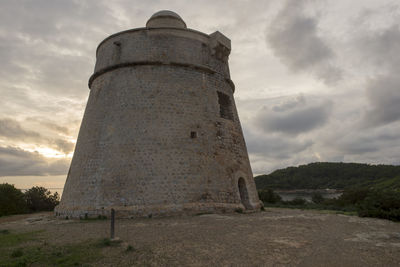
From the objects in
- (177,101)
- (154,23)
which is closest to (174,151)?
(177,101)

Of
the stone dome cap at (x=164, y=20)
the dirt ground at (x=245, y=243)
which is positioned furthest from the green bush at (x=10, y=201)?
the stone dome cap at (x=164, y=20)

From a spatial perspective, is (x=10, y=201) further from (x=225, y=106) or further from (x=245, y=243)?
(x=245, y=243)

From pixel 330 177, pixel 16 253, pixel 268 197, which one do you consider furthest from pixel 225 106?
pixel 330 177

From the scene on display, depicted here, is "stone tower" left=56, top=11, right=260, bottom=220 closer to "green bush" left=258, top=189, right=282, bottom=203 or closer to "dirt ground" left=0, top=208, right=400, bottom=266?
"dirt ground" left=0, top=208, right=400, bottom=266

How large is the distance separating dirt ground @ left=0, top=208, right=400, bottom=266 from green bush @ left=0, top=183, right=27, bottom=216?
11.1 meters

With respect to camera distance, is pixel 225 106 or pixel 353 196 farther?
pixel 353 196

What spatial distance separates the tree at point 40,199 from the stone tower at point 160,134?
8411 millimetres

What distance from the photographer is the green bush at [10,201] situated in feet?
52.7

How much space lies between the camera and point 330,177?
233 ft

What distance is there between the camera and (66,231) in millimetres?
7848

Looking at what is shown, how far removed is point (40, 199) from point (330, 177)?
7195 cm

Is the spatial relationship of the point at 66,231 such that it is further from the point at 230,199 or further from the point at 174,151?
the point at 230,199

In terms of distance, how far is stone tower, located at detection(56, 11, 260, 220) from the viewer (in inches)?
418

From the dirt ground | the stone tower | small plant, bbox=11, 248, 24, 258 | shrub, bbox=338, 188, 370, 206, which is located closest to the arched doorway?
the stone tower
